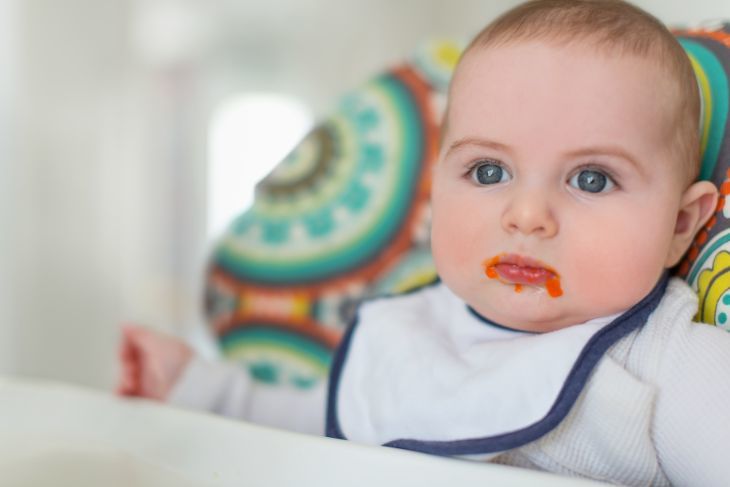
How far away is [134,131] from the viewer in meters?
1.87

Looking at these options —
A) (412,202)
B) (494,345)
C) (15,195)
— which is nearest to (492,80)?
(494,345)

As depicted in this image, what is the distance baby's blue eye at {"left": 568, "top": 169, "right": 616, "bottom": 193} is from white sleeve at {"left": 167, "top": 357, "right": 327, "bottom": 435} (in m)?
0.38

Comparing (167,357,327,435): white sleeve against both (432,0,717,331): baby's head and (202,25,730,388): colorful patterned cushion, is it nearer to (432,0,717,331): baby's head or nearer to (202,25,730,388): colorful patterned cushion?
(202,25,730,388): colorful patterned cushion

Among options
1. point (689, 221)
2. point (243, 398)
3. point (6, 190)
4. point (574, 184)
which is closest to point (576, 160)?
point (574, 184)

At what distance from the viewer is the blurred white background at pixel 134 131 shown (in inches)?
67.5

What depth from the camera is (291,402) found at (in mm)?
948

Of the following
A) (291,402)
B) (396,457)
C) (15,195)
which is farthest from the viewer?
(15,195)

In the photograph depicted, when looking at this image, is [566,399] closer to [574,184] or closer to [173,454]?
[574,184]

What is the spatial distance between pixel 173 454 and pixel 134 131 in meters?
1.35

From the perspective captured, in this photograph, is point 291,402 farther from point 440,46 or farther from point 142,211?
point 142,211

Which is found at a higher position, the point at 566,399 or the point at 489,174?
the point at 489,174

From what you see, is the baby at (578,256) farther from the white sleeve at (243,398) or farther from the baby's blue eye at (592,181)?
the white sleeve at (243,398)

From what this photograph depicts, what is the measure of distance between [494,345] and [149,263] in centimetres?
134

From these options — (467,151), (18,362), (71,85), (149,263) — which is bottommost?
(18,362)
